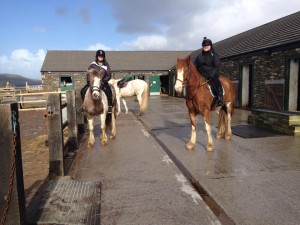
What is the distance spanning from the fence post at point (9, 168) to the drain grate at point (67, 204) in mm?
471

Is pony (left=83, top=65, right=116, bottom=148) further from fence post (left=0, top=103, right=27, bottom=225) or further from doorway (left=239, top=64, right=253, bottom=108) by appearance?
doorway (left=239, top=64, right=253, bottom=108)

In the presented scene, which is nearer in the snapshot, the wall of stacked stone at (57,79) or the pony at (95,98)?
the pony at (95,98)

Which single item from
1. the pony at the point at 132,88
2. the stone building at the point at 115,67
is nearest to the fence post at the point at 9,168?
the pony at the point at 132,88

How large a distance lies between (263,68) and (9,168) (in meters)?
16.1

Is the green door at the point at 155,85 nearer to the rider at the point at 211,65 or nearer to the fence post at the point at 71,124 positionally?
the fence post at the point at 71,124

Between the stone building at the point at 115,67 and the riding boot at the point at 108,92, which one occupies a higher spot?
the stone building at the point at 115,67

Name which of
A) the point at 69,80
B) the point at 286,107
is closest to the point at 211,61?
the point at 286,107

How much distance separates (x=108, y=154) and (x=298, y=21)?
14214mm

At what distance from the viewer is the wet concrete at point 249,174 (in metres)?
3.82

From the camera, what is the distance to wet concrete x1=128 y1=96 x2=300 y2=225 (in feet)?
12.5

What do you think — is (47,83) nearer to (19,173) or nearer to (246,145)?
(246,145)

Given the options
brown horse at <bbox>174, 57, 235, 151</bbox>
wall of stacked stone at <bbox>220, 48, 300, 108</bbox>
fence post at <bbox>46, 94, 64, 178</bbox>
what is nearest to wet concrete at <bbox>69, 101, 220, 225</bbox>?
fence post at <bbox>46, 94, 64, 178</bbox>

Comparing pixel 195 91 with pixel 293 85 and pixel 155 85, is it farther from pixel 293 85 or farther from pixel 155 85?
pixel 155 85

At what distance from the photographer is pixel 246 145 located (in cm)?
764
